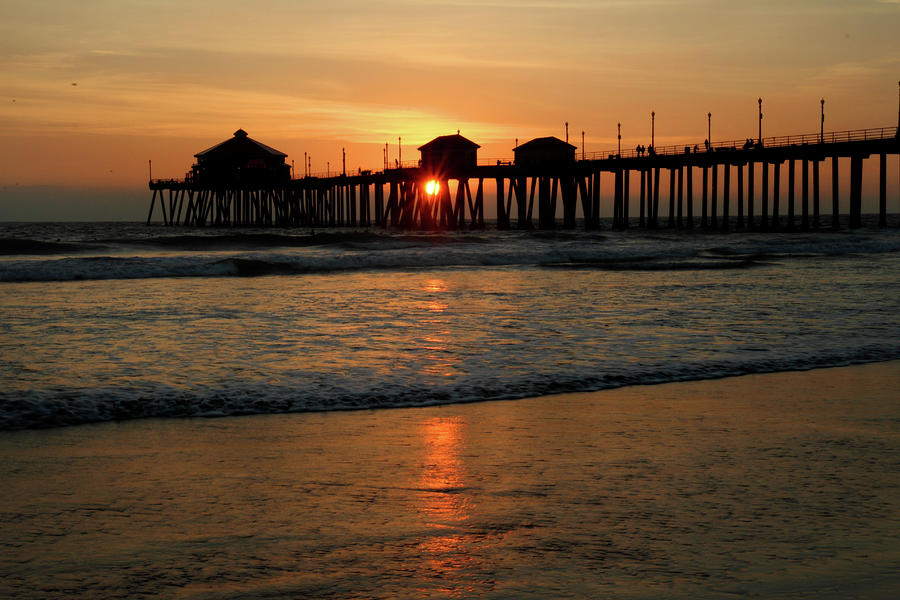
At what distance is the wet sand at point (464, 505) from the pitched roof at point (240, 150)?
86629mm

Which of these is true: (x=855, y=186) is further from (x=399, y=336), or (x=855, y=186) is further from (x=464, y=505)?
(x=464, y=505)

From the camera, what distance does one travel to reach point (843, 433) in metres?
5.71

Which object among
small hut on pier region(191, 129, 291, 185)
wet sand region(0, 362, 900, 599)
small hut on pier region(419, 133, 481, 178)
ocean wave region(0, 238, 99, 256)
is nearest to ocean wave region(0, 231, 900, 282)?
ocean wave region(0, 238, 99, 256)

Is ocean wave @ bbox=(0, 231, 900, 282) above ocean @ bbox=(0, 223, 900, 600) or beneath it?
above

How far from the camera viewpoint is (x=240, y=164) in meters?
89.2

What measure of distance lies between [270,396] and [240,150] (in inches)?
3395

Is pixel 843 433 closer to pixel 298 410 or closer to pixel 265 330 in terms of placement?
pixel 298 410

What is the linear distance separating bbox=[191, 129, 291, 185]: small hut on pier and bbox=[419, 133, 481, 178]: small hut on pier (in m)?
26.0

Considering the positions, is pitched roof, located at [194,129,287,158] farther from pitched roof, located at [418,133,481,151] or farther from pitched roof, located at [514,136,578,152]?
pitched roof, located at [514,136,578,152]

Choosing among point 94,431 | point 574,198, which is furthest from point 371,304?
point 574,198

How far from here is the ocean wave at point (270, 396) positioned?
6.31 meters

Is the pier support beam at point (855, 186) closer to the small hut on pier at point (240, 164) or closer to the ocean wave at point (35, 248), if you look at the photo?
the ocean wave at point (35, 248)

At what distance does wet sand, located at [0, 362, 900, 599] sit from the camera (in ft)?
11.0

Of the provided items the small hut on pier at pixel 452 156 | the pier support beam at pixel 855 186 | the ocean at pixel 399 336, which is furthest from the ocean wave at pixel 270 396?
the small hut on pier at pixel 452 156
